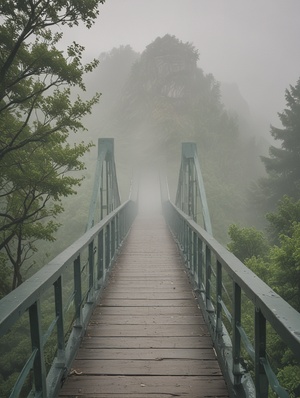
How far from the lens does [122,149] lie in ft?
169

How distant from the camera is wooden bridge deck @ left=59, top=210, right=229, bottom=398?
8.67 ft

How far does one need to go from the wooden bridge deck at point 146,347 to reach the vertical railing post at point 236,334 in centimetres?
25

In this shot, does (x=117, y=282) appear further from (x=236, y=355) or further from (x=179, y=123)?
(x=179, y=123)

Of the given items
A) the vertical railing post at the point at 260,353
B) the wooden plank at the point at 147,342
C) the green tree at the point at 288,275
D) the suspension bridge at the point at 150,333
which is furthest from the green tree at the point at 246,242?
the vertical railing post at the point at 260,353

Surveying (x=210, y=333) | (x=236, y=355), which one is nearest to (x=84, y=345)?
(x=210, y=333)

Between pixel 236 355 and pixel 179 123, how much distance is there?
51.2 meters

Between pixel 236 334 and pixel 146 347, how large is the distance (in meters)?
1.25

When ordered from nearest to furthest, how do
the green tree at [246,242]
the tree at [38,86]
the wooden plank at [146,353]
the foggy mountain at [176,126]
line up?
1. the wooden plank at [146,353]
2. the tree at [38,86]
3. the green tree at [246,242]
4. the foggy mountain at [176,126]

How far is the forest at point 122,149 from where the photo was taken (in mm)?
8195

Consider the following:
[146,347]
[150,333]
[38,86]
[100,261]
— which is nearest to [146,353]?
[146,347]

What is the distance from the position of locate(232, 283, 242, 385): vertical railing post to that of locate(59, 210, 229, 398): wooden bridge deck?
0.83ft

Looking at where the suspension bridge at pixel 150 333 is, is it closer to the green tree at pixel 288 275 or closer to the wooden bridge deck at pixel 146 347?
the wooden bridge deck at pixel 146 347

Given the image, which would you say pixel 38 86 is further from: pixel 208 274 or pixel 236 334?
pixel 236 334

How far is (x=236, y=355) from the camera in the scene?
8.01ft
